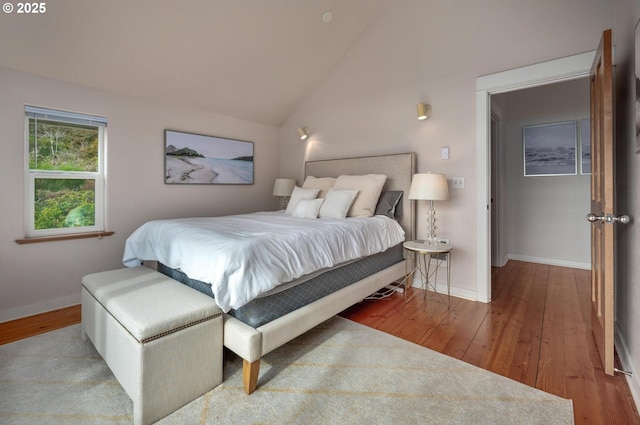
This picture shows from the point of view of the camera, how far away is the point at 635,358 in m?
1.59

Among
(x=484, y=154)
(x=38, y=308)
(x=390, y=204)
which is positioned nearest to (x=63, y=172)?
(x=38, y=308)

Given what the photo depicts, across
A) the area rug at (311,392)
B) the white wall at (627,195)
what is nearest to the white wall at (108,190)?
the area rug at (311,392)

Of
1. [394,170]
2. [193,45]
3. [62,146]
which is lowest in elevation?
[394,170]

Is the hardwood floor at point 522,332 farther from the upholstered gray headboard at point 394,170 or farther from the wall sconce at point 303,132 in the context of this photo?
the wall sconce at point 303,132

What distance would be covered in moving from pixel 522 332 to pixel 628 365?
0.60 metres

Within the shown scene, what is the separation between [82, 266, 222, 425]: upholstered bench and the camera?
4.50ft

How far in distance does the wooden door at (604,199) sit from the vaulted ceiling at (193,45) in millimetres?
2534

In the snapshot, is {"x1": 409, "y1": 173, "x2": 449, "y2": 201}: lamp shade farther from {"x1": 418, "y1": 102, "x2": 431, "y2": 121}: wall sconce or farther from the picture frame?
the picture frame

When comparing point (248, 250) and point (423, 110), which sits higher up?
point (423, 110)

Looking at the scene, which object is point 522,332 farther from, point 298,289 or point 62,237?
point 62,237

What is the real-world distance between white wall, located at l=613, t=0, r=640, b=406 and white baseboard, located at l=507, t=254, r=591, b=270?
7.68ft

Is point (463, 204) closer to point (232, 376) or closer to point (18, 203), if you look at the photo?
point (232, 376)

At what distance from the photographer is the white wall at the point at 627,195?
1.59 meters

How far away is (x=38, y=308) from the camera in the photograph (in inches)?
105
